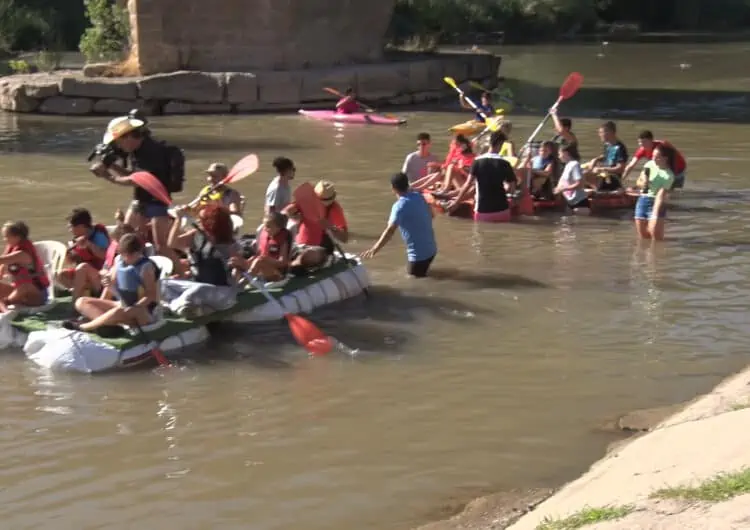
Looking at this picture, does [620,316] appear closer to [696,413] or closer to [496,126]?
[696,413]

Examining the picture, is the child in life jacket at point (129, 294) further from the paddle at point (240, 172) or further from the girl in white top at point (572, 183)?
the girl in white top at point (572, 183)

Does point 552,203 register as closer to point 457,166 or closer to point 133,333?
point 457,166

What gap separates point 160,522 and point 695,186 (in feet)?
38.0

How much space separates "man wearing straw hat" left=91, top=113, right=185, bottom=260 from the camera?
10.2 metres

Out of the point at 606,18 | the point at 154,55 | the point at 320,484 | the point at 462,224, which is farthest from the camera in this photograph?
the point at 606,18

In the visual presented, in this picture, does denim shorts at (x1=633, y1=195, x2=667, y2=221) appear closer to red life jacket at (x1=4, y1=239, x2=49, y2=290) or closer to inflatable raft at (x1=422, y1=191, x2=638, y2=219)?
inflatable raft at (x1=422, y1=191, x2=638, y2=219)

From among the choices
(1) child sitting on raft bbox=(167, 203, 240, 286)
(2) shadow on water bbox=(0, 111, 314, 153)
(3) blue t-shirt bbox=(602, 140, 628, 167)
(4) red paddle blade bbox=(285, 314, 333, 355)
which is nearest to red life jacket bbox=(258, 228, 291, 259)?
(1) child sitting on raft bbox=(167, 203, 240, 286)

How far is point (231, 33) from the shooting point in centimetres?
2720

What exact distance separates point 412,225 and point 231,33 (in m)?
16.5

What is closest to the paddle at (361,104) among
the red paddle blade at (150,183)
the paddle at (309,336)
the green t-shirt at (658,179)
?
the green t-shirt at (658,179)

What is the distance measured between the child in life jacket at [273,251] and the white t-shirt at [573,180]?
5.15m

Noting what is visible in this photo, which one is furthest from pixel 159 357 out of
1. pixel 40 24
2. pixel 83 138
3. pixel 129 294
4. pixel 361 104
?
pixel 40 24

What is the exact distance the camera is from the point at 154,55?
27.2 m

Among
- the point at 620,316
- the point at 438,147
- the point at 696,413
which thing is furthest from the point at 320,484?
the point at 438,147
